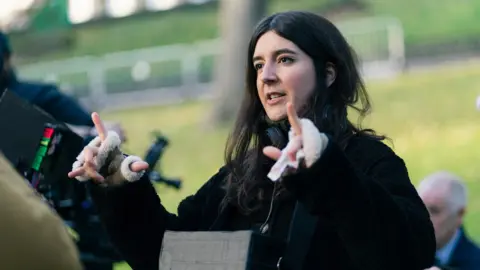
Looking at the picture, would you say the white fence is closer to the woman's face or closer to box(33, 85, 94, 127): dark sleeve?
box(33, 85, 94, 127): dark sleeve

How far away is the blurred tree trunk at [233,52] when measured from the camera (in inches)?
593

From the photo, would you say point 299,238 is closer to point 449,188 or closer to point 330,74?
point 330,74

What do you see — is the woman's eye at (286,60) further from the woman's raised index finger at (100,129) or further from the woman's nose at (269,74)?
the woman's raised index finger at (100,129)

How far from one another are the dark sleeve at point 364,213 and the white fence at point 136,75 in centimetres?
1247

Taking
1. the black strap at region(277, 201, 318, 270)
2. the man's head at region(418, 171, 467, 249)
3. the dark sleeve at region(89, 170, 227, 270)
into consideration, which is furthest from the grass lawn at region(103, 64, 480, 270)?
the black strap at region(277, 201, 318, 270)

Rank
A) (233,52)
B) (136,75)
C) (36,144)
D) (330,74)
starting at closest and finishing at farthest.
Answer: (330,74) < (36,144) < (233,52) < (136,75)

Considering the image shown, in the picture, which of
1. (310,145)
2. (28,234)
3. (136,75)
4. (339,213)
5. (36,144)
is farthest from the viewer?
(136,75)

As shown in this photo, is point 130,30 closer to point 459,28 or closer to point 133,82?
point 133,82

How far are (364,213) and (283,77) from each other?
57 cm

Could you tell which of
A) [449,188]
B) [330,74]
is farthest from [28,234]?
[449,188]

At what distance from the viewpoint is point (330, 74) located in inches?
144

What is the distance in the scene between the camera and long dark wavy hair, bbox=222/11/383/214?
3578 mm

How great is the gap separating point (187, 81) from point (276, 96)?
13204 mm

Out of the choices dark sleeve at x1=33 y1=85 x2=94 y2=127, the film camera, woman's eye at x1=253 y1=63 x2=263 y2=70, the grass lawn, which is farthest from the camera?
the grass lawn
